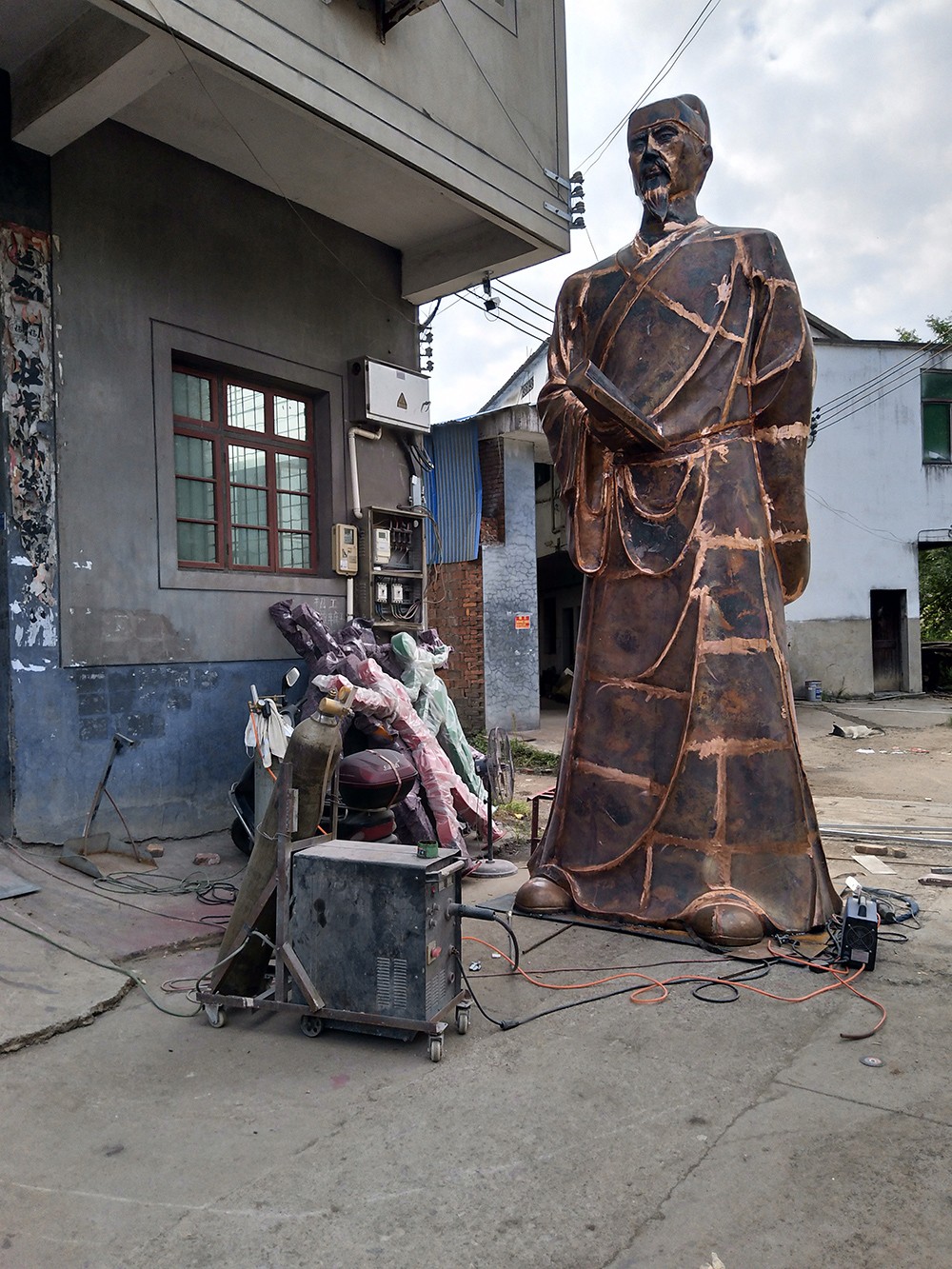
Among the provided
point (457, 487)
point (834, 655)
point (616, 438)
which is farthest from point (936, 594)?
point (616, 438)

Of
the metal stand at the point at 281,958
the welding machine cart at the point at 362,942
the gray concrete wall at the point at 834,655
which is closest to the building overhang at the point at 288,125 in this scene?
the metal stand at the point at 281,958

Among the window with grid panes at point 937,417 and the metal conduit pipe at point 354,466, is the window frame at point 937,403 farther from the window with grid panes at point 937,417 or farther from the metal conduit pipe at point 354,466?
the metal conduit pipe at point 354,466

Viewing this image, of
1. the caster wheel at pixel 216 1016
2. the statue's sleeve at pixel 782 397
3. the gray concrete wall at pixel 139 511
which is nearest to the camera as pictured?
the caster wheel at pixel 216 1016

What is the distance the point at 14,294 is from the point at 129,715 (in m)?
2.54

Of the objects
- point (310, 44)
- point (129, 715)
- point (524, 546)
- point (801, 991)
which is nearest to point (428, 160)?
point (310, 44)

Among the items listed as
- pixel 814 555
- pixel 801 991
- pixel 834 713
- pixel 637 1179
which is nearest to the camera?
pixel 637 1179

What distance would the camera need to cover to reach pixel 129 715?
591cm

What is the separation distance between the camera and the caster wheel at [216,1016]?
3533mm

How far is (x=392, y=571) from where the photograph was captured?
8.10m

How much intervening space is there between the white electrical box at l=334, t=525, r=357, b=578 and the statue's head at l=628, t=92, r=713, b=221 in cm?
370

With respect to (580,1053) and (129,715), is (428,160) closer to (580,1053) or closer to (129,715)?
(129,715)

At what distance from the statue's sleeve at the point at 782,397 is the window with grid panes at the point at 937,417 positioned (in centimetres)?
1810

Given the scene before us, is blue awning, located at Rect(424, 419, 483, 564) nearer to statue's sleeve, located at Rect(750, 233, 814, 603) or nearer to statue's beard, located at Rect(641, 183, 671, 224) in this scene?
statue's beard, located at Rect(641, 183, 671, 224)

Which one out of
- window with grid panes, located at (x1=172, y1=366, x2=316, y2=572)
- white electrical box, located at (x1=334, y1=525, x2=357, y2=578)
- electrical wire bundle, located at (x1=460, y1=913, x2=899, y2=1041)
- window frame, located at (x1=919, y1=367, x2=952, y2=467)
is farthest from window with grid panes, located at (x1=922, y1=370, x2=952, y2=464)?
electrical wire bundle, located at (x1=460, y1=913, x2=899, y2=1041)
